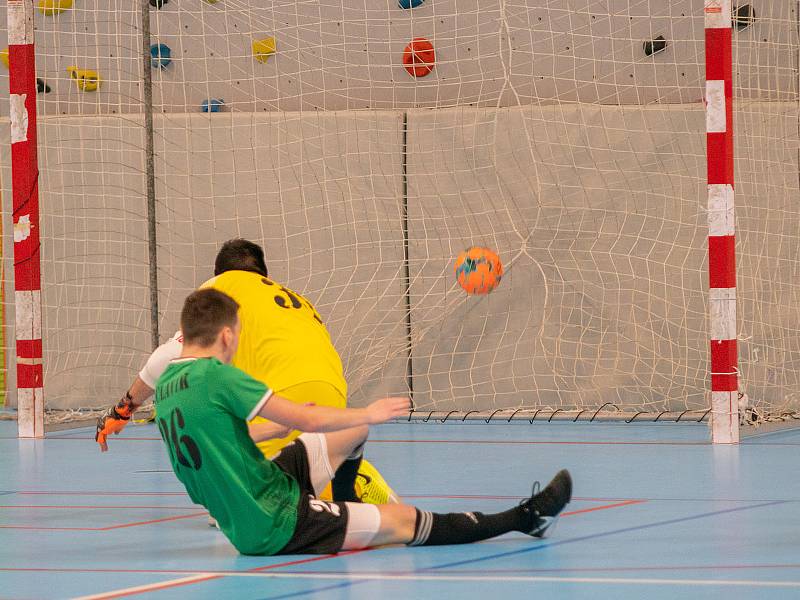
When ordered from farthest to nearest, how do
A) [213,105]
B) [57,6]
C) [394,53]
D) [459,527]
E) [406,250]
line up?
[57,6], [213,105], [394,53], [406,250], [459,527]

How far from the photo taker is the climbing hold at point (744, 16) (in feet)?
34.6

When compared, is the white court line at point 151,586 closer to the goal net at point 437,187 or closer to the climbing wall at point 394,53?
the goal net at point 437,187

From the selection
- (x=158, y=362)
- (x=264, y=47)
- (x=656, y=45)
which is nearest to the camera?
(x=158, y=362)

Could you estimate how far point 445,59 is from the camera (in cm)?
1163

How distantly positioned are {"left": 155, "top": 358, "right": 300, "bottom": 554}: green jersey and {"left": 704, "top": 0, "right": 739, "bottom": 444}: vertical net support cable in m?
4.56

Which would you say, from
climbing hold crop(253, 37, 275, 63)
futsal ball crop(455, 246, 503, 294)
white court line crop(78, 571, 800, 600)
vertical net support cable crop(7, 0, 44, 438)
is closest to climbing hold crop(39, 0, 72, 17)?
climbing hold crop(253, 37, 275, 63)

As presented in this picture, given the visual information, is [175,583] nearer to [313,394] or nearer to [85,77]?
[313,394]

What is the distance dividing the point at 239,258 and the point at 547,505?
5.49ft

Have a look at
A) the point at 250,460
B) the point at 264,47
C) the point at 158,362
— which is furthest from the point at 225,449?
the point at 264,47

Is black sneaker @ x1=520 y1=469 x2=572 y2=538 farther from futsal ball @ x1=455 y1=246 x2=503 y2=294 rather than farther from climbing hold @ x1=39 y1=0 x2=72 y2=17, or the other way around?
climbing hold @ x1=39 y1=0 x2=72 y2=17

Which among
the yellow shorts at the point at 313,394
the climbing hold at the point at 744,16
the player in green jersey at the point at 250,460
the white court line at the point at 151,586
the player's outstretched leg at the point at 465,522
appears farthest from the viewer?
the climbing hold at the point at 744,16

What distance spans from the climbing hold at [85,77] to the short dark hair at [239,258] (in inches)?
250

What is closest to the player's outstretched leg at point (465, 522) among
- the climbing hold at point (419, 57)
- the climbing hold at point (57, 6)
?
the climbing hold at point (419, 57)

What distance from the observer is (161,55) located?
12.1 meters
